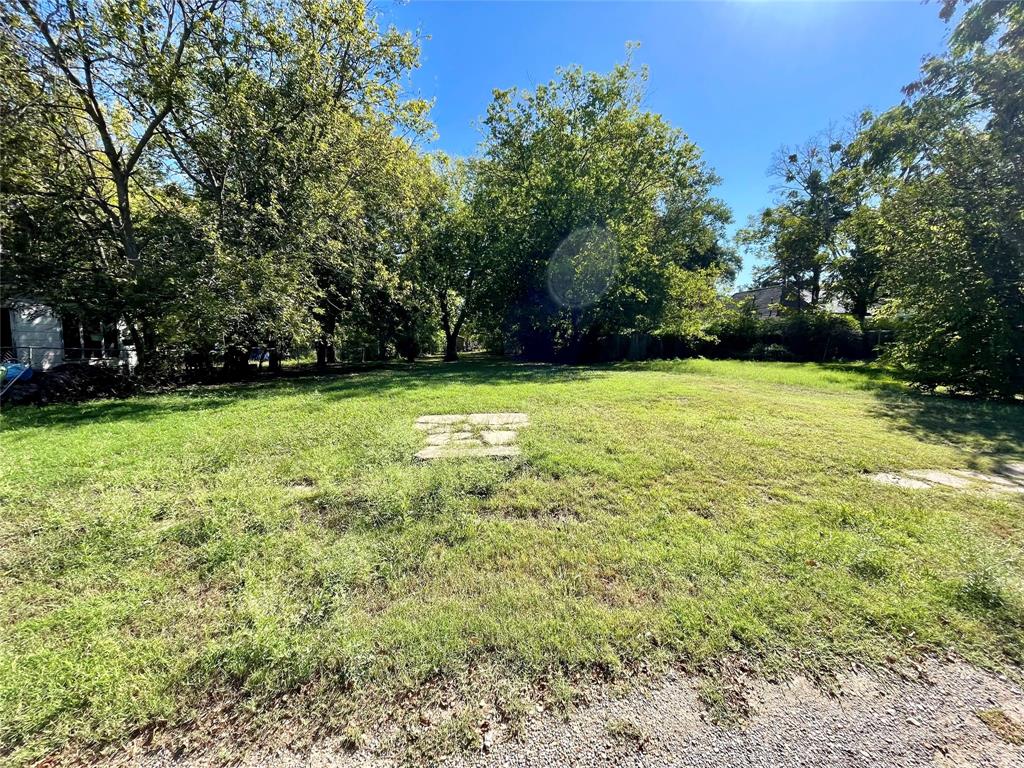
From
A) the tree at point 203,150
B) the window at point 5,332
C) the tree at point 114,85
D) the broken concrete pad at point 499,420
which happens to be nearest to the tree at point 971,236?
the broken concrete pad at point 499,420

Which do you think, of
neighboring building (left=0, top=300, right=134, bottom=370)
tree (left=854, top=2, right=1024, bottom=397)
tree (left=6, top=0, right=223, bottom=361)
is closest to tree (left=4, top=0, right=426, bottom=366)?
tree (left=6, top=0, right=223, bottom=361)

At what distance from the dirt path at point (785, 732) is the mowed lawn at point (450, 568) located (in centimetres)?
13

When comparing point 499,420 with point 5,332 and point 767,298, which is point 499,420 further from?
point 767,298

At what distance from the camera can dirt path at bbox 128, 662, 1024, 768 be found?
130 cm

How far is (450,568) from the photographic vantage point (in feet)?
7.23

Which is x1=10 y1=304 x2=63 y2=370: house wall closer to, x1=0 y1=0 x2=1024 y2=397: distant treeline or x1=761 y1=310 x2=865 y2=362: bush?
x1=0 y1=0 x2=1024 y2=397: distant treeline

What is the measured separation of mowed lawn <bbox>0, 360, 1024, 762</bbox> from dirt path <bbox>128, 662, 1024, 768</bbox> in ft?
0.42

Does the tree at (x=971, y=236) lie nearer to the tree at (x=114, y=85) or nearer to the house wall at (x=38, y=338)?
the tree at (x=114, y=85)

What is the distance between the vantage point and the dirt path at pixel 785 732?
130cm

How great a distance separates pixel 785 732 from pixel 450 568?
1.55 meters

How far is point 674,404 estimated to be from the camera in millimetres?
6230

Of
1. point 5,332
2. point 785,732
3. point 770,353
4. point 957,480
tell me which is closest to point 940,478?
point 957,480

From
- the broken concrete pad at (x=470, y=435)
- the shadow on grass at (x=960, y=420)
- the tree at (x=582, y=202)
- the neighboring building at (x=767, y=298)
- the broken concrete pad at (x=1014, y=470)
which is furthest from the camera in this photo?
the neighboring building at (x=767, y=298)

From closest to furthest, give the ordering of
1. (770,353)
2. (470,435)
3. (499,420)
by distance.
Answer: (470,435) < (499,420) < (770,353)
